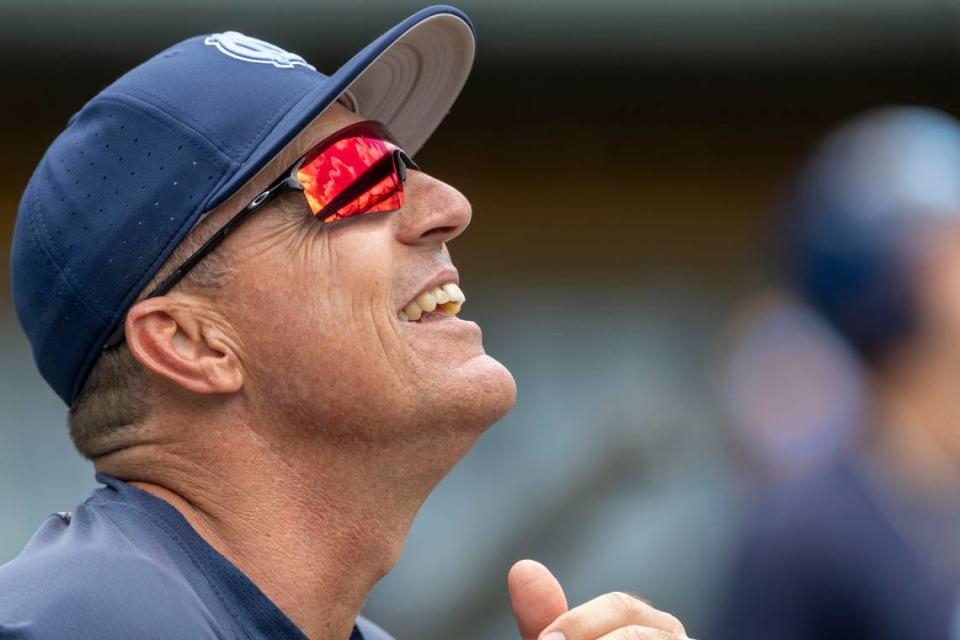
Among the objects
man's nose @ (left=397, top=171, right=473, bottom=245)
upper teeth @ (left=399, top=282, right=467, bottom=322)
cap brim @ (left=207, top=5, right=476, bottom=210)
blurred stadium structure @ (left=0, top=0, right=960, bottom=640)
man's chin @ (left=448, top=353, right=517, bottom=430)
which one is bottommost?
blurred stadium structure @ (left=0, top=0, right=960, bottom=640)

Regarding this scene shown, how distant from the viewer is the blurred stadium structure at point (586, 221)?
661cm

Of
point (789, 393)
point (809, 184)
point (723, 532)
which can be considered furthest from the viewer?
point (723, 532)

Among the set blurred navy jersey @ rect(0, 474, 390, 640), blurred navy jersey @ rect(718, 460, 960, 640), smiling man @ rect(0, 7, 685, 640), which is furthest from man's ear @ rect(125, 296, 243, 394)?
blurred navy jersey @ rect(718, 460, 960, 640)

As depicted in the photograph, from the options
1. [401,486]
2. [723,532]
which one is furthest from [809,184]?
[723,532]

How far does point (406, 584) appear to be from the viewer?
22.1 feet

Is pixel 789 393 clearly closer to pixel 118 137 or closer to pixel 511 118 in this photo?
pixel 118 137

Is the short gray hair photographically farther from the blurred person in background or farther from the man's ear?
the blurred person in background

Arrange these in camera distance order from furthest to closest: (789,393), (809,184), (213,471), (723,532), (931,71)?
(931,71)
(723,532)
(789,393)
(809,184)
(213,471)

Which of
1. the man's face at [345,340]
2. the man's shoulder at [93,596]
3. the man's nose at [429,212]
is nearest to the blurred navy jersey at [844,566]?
the man's face at [345,340]

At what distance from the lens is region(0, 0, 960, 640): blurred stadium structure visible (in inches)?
260

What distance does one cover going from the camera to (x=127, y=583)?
6.77ft

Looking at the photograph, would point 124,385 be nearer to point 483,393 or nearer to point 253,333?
point 253,333

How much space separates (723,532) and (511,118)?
2.27m

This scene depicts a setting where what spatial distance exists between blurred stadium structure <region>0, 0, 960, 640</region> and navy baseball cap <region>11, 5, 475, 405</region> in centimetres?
416
